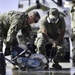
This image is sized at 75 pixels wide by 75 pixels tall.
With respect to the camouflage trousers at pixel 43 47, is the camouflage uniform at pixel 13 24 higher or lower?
higher

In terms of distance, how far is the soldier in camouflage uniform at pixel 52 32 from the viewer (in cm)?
1175

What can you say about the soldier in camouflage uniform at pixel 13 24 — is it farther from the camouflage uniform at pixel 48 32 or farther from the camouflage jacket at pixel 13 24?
the camouflage uniform at pixel 48 32

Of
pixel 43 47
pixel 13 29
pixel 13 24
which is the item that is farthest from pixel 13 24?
pixel 43 47

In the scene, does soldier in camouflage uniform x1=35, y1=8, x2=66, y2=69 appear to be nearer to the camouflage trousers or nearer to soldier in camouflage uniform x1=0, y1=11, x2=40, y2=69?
the camouflage trousers

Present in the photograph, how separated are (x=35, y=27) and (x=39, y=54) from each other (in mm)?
8305

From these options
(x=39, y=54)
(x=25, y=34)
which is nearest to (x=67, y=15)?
(x=25, y=34)

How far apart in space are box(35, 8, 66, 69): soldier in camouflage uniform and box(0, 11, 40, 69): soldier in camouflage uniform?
0.63m

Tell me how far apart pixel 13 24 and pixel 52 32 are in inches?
41.0

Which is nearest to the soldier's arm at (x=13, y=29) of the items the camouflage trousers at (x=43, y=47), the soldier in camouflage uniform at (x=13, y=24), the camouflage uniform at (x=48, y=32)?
the soldier in camouflage uniform at (x=13, y=24)

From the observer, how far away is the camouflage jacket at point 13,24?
1217 centimetres

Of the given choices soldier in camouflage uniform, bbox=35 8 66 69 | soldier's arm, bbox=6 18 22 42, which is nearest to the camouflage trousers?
soldier in camouflage uniform, bbox=35 8 66 69

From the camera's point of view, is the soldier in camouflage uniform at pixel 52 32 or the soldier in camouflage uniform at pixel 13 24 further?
the soldier in camouflage uniform at pixel 13 24

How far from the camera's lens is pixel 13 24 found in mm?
12273

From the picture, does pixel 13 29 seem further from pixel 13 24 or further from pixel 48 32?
pixel 48 32
